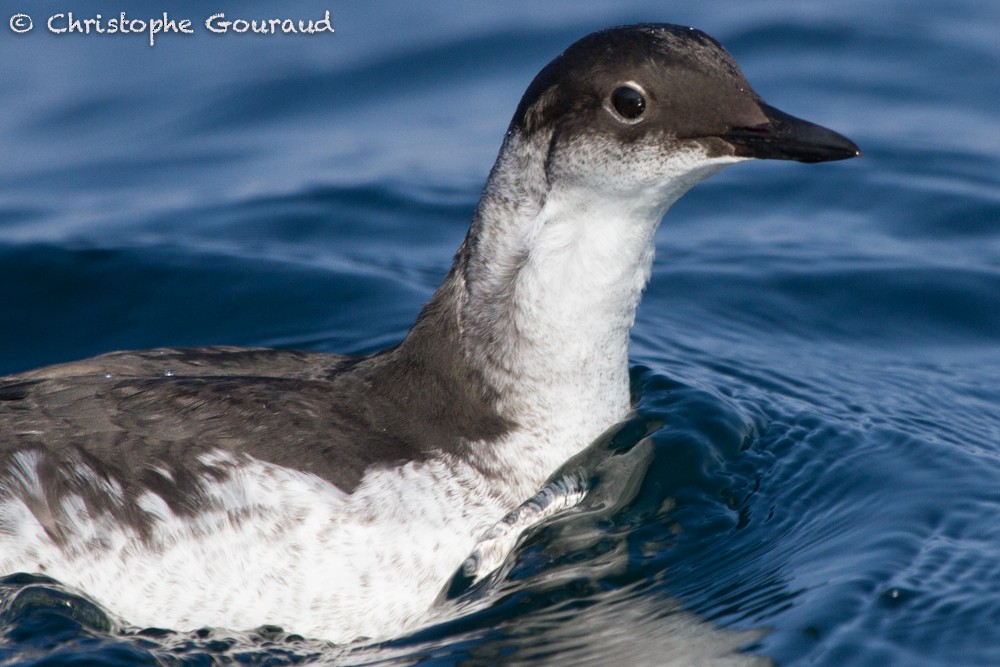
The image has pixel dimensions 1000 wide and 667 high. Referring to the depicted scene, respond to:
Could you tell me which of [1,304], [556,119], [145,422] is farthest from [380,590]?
[1,304]

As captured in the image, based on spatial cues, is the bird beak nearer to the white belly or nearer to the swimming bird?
the swimming bird

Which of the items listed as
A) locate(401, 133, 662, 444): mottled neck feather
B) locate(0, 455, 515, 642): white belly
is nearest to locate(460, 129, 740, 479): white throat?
locate(401, 133, 662, 444): mottled neck feather

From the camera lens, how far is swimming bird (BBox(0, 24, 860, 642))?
6293 millimetres

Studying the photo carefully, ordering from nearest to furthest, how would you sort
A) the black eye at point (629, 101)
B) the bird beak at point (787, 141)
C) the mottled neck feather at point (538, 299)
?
the bird beak at point (787, 141), the black eye at point (629, 101), the mottled neck feather at point (538, 299)

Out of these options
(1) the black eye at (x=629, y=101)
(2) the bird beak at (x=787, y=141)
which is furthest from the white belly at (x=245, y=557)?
(2) the bird beak at (x=787, y=141)

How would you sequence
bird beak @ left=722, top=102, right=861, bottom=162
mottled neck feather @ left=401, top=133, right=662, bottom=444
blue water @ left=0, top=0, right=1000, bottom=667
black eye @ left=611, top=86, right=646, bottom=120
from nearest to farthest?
bird beak @ left=722, top=102, right=861, bottom=162, black eye @ left=611, top=86, right=646, bottom=120, blue water @ left=0, top=0, right=1000, bottom=667, mottled neck feather @ left=401, top=133, right=662, bottom=444

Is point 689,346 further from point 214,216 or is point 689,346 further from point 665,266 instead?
point 214,216

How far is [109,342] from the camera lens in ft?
31.3

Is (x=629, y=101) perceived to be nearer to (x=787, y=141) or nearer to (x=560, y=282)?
(x=787, y=141)

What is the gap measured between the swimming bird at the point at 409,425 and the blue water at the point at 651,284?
0.22 metres

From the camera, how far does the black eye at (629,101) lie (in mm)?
6289

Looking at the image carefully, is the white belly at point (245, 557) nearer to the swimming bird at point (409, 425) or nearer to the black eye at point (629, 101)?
the swimming bird at point (409, 425)

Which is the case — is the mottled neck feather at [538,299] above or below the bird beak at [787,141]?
below

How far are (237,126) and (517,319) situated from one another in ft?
22.6
